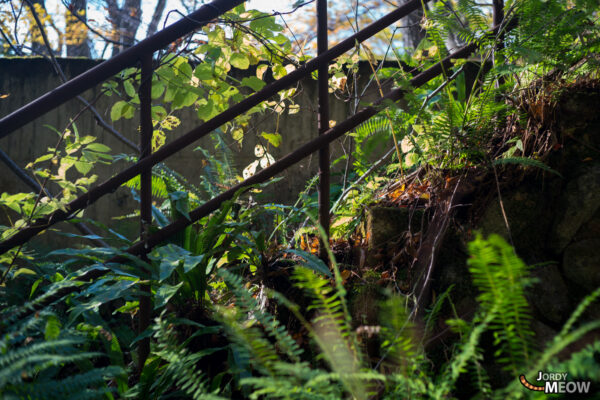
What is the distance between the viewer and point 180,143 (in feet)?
5.71

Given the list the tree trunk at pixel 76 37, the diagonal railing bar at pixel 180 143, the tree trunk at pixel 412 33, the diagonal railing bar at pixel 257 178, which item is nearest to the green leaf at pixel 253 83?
the diagonal railing bar at pixel 180 143

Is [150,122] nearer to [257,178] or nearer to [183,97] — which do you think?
[183,97]

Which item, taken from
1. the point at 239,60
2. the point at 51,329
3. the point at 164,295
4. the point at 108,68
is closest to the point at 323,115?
the point at 239,60

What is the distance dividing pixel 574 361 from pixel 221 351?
122 centimetres

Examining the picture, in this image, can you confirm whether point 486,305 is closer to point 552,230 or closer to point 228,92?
point 552,230

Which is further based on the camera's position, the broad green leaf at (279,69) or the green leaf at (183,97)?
the broad green leaf at (279,69)

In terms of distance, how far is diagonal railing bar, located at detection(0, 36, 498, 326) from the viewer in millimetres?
1729

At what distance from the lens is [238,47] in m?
2.06

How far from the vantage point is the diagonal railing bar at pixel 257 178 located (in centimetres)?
173

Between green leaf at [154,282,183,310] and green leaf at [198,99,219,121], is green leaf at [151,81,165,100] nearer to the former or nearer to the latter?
green leaf at [198,99,219,121]

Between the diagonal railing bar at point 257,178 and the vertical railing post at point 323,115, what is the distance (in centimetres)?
6

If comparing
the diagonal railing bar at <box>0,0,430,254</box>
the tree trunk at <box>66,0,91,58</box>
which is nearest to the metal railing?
the diagonal railing bar at <box>0,0,430,254</box>

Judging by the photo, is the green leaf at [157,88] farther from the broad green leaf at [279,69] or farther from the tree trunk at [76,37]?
the tree trunk at [76,37]

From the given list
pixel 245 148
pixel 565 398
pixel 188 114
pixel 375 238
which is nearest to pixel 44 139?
pixel 188 114
